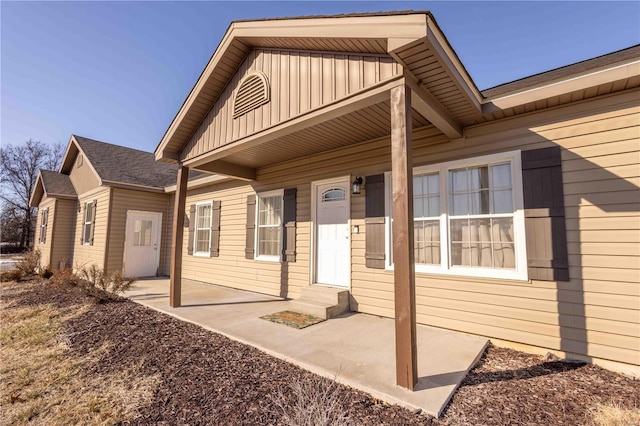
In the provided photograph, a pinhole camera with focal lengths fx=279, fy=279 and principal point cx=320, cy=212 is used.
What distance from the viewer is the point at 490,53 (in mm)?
6453

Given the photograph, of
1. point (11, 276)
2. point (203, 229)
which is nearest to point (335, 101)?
point (203, 229)

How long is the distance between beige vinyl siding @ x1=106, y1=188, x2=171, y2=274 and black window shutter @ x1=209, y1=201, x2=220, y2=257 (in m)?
2.96

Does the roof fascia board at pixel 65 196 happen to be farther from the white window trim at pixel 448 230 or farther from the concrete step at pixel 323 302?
the white window trim at pixel 448 230

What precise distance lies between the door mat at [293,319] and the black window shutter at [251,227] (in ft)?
7.54

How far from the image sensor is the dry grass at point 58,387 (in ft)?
6.83

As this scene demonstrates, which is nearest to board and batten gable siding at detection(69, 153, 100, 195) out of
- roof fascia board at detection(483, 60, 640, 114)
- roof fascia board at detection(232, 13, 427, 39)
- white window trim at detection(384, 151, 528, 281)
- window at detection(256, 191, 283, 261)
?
window at detection(256, 191, 283, 261)

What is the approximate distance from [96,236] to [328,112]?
9.62 metres

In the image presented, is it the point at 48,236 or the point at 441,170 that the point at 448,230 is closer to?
the point at 441,170

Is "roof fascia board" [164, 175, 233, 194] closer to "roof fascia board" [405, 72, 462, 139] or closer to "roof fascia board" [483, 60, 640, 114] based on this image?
"roof fascia board" [405, 72, 462, 139]

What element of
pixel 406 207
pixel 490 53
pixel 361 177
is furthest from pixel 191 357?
pixel 490 53

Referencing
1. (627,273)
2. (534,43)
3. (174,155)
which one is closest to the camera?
(627,273)

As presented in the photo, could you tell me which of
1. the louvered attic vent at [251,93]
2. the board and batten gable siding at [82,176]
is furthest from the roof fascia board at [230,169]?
the board and batten gable siding at [82,176]

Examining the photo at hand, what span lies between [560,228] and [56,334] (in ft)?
21.8

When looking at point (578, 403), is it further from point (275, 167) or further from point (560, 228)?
point (275, 167)
